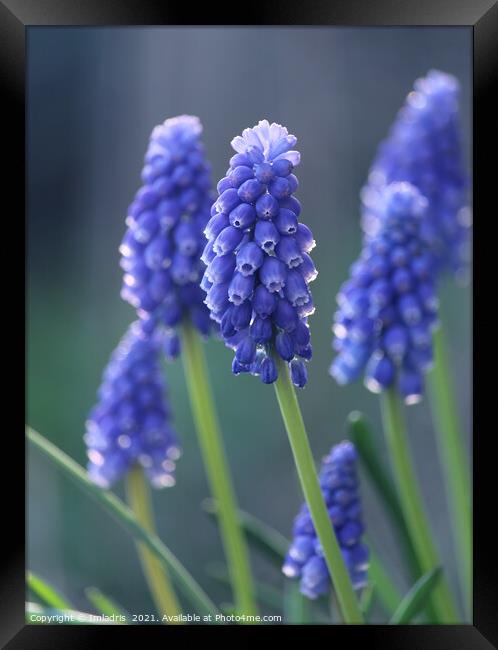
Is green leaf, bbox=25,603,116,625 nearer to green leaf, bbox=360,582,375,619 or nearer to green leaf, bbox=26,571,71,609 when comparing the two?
green leaf, bbox=26,571,71,609

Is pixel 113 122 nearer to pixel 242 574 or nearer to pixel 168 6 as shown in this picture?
pixel 168 6

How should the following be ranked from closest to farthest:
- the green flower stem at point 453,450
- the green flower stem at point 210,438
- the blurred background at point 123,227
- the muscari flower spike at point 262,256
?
1. the muscari flower spike at point 262,256
2. the green flower stem at point 210,438
3. the green flower stem at point 453,450
4. the blurred background at point 123,227

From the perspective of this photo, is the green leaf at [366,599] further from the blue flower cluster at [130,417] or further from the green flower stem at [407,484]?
the blue flower cluster at [130,417]

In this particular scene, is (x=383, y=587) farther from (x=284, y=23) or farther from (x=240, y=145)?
(x=284, y=23)

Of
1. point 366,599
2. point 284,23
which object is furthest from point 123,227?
point 366,599

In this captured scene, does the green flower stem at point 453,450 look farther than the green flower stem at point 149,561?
Yes

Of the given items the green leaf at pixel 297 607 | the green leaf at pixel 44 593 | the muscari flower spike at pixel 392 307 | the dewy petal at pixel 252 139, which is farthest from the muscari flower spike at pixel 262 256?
the green leaf at pixel 44 593

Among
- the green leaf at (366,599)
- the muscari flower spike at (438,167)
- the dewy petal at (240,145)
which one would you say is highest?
the muscari flower spike at (438,167)
